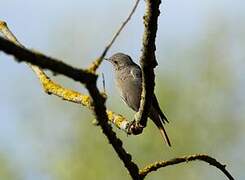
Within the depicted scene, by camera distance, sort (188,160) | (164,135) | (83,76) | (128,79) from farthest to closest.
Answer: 1. (128,79)
2. (164,135)
3. (188,160)
4. (83,76)

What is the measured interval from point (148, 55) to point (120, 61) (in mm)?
4703

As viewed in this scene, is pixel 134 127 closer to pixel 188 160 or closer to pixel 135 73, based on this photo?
pixel 188 160

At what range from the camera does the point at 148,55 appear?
3.08m

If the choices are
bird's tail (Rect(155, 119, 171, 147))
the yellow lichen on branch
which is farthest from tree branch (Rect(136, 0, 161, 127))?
bird's tail (Rect(155, 119, 171, 147))

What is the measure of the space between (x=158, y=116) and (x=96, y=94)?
4295 millimetres

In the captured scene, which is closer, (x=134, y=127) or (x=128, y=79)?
(x=134, y=127)

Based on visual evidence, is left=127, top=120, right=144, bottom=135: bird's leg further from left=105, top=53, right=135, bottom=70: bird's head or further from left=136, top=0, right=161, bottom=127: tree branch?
left=105, top=53, right=135, bottom=70: bird's head

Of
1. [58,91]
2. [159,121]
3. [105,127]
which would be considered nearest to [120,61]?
[159,121]

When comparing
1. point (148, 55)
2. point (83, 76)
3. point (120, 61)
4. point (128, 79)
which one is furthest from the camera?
point (120, 61)

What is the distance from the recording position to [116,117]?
13.6ft

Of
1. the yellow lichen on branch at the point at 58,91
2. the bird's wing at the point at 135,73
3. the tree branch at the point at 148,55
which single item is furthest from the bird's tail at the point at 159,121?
the tree branch at the point at 148,55

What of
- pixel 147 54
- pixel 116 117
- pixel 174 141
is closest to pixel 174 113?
pixel 174 141

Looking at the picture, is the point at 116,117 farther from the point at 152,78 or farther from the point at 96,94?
the point at 96,94

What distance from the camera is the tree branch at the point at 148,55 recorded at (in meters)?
2.74
